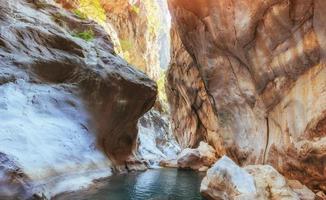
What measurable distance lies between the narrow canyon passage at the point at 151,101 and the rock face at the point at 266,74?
0.05 meters

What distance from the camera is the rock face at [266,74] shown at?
36.8 feet

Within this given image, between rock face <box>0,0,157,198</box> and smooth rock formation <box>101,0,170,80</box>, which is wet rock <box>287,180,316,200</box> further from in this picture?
smooth rock formation <box>101,0,170,80</box>

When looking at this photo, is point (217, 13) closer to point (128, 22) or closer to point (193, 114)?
point (193, 114)

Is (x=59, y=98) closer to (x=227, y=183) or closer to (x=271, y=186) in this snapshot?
(x=227, y=183)

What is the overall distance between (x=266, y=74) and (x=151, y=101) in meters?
7.06

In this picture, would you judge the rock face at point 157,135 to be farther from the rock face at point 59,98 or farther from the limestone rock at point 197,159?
the rock face at point 59,98

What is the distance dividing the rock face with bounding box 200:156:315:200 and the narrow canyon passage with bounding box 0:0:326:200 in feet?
0.11

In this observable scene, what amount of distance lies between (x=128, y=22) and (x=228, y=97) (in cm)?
3066

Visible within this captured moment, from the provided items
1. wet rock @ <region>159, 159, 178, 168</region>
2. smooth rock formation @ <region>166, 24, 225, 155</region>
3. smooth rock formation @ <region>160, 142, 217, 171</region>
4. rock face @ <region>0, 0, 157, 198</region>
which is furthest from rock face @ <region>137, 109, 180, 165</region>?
rock face @ <region>0, 0, 157, 198</region>

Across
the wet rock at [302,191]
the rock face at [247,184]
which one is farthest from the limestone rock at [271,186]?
the wet rock at [302,191]

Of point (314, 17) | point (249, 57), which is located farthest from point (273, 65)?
point (314, 17)

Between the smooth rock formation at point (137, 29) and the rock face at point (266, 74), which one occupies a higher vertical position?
the smooth rock formation at point (137, 29)

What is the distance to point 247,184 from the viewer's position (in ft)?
29.2

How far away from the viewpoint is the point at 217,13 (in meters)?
16.2
